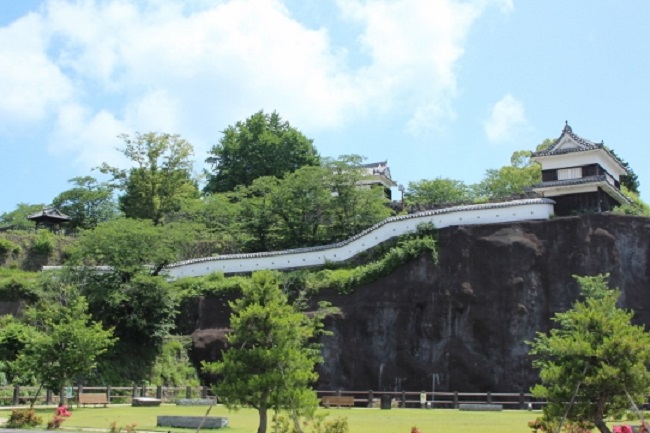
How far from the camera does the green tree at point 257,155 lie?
225 feet

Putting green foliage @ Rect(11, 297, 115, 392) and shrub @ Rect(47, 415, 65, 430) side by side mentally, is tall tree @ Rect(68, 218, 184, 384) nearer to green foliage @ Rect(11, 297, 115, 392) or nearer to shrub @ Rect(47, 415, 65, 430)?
green foliage @ Rect(11, 297, 115, 392)

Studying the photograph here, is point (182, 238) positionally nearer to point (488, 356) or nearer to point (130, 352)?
point (130, 352)

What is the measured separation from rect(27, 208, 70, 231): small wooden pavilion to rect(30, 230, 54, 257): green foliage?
7.21 meters

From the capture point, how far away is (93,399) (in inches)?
1280

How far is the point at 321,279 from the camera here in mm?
42656

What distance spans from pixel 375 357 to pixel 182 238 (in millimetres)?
14038

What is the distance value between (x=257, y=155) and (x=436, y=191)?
18.1m

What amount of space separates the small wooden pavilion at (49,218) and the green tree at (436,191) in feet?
92.2

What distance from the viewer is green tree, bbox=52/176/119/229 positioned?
224ft

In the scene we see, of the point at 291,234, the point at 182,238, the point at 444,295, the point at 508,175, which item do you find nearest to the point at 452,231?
the point at 444,295

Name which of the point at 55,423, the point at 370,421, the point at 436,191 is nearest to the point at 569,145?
the point at 436,191

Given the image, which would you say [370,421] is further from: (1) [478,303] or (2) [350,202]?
(2) [350,202]

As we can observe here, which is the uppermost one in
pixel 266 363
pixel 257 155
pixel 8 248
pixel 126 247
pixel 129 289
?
pixel 257 155

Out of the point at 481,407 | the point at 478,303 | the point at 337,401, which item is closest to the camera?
the point at 481,407
